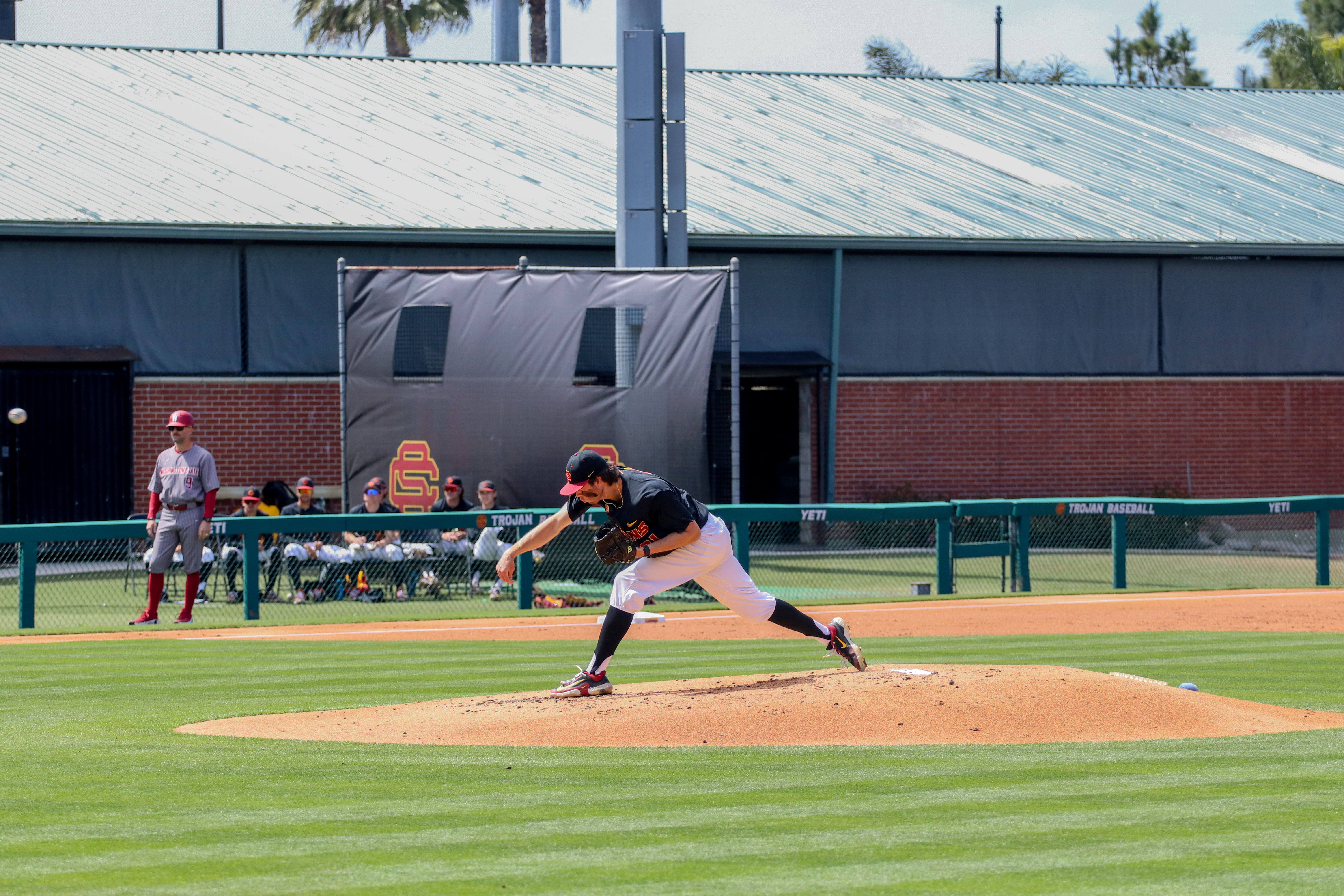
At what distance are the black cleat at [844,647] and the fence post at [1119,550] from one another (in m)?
8.55

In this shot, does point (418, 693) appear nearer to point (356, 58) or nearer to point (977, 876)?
point (977, 876)

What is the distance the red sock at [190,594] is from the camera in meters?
14.4

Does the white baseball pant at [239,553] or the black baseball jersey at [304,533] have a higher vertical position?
the black baseball jersey at [304,533]

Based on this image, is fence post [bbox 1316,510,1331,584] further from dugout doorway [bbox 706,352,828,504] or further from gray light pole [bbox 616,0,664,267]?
gray light pole [bbox 616,0,664,267]

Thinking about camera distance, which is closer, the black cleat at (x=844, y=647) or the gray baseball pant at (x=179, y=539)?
the black cleat at (x=844, y=647)

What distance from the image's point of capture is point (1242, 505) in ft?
56.9

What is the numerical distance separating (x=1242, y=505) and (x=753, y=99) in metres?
14.5

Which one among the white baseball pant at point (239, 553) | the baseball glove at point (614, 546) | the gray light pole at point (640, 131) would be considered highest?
the gray light pole at point (640, 131)

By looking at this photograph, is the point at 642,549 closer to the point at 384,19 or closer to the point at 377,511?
the point at 377,511

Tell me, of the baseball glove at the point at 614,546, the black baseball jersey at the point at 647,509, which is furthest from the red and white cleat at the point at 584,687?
the black baseball jersey at the point at 647,509

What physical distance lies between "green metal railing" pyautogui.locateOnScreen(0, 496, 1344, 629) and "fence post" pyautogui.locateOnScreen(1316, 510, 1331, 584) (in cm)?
2

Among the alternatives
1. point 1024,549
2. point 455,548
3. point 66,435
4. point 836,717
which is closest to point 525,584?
point 455,548

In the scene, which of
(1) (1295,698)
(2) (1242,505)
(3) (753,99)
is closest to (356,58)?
(3) (753,99)

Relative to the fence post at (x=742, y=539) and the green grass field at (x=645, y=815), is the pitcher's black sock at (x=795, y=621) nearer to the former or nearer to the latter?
the green grass field at (x=645, y=815)
